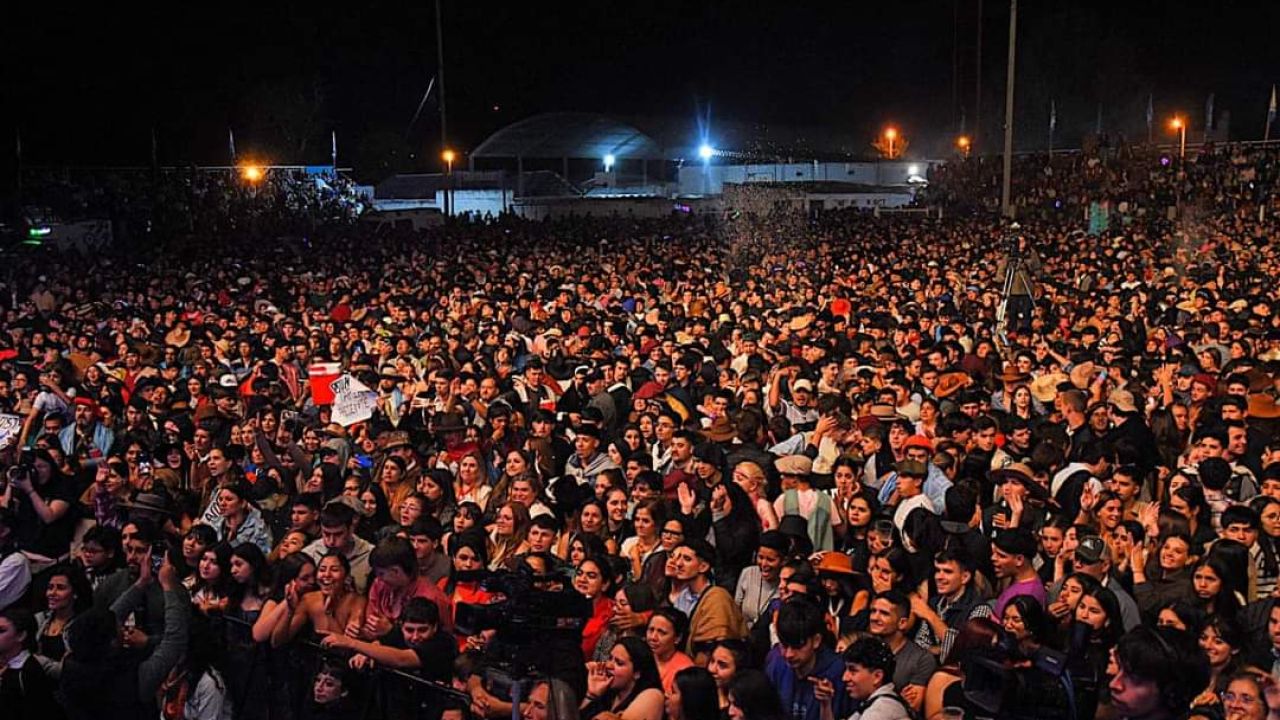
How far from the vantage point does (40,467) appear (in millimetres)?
8141

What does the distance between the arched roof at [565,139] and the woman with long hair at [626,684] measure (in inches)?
1581

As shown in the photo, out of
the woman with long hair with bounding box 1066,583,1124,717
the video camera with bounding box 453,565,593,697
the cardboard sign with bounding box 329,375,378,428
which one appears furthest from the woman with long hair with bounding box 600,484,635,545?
the cardboard sign with bounding box 329,375,378,428

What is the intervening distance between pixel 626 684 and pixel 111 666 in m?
2.16

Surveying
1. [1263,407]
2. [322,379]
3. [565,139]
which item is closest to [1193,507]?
[1263,407]

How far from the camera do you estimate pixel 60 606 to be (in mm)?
5887

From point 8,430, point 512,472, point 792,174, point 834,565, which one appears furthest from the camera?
point 792,174

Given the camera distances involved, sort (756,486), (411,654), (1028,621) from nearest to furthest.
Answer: (1028,621)
(411,654)
(756,486)

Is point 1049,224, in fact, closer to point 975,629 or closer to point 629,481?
point 629,481

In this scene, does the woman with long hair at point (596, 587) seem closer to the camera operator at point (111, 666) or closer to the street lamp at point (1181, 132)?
the camera operator at point (111, 666)

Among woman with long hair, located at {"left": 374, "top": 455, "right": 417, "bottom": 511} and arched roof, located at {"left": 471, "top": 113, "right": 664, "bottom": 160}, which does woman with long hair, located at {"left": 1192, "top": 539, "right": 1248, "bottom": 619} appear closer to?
woman with long hair, located at {"left": 374, "top": 455, "right": 417, "bottom": 511}

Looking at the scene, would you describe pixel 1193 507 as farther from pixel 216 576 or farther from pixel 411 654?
pixel 216 576

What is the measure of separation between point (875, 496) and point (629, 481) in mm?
1400

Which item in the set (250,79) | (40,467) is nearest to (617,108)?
(250,79)

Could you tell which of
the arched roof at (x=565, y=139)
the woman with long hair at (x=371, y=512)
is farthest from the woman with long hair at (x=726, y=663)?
the arched roof at (x=565, y=139)
